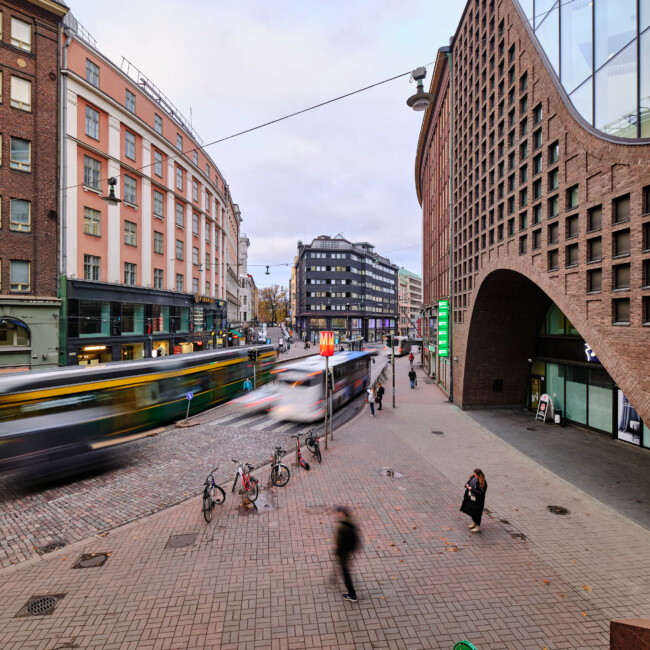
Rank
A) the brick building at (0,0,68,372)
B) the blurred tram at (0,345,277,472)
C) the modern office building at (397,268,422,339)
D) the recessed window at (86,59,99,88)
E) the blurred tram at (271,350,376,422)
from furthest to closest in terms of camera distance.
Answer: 1. the modern office building at (397,268,422,339)
2. the recessed window at (86,59,99,88)
3. the brick building at (0,0,68,372)
4. the blurred tram at (271,350,376,422)
5. the blurred tram at (0,345,277,472)

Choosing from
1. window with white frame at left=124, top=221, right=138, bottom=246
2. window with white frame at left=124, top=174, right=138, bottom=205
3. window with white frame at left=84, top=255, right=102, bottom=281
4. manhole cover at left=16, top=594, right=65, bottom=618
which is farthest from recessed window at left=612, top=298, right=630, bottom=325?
window with white frame at left=124, top=174, right=138, bottom=205

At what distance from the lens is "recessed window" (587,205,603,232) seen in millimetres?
9762

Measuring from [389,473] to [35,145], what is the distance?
28505 mm

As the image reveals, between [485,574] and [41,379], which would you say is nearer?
[485,574]

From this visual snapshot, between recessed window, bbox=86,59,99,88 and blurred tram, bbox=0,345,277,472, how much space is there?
886 inches

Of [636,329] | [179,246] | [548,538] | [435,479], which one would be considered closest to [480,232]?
[636,329]

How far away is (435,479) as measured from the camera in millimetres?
11242

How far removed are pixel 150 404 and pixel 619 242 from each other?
17.6 m

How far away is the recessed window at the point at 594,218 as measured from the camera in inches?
384

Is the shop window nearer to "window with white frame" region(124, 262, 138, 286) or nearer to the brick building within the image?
the brick building

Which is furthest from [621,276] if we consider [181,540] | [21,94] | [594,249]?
[21,94]

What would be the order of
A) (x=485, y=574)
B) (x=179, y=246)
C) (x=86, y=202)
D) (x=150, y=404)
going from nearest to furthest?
(x=485, y=574)
(x=150, y=404)
(x=86, y=202)
(x=179, y=246)

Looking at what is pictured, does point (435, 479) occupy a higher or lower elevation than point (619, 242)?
lower

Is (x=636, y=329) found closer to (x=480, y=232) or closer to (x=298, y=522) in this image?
(x=298, y=522)
